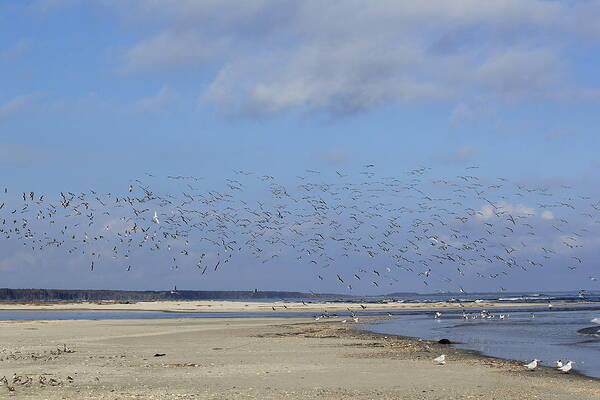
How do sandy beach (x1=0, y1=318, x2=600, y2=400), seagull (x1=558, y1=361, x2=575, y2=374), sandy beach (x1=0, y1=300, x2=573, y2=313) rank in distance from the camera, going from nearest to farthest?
sandy beach (x1=0, y1=318, x2=600, y2=400)
seagull (x1=558, y1=361, x2=575, y2=374)
sandy beach (x1=0, y1=300, x2=573, y2=313)

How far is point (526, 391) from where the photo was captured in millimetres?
24281

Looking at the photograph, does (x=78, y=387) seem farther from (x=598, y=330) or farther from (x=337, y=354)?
(x=598, y=330)


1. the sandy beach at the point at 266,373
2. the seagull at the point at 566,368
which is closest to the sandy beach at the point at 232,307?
the sandy beach at the point at 266,373

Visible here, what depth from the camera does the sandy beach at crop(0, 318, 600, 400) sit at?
23.3m

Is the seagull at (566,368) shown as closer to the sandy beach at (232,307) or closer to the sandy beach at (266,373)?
the sandy beach at (266,373)

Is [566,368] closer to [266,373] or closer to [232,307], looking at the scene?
[266,373]

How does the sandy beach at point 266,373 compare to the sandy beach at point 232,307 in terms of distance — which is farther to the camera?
the sandy beach at point 232,307

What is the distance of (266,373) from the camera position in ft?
94.0

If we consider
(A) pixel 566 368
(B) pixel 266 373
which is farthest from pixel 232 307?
(B) pixel 266 373

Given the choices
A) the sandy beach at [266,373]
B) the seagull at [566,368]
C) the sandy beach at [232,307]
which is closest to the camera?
the sandy beach at [266,373]

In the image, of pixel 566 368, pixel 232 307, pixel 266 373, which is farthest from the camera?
pixel 232 307

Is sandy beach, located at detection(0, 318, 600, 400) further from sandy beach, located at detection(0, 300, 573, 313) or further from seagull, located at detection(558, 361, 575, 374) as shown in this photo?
sandy beach, located at detection(0, 300, 573, 313)

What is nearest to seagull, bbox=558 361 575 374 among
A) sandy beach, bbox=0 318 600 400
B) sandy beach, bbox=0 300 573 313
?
sandy beach, bbox=0 318 600 400

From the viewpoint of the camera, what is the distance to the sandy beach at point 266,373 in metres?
23.3
